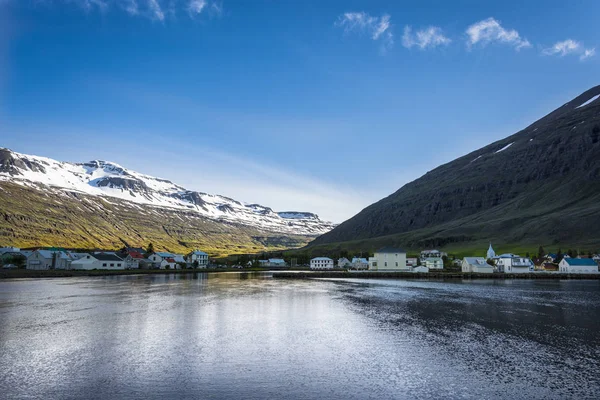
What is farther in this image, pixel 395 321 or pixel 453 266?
pixel 453 266

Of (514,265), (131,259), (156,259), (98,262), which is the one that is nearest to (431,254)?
(514,265)

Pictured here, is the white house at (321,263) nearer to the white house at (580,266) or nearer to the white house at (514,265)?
the white house at (514,265)

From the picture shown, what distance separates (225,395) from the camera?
1584 cm

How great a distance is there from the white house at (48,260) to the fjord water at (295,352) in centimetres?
8497

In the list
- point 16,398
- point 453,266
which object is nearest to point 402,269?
point 453,266

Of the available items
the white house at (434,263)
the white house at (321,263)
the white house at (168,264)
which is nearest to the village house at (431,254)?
the white house at (434,263)

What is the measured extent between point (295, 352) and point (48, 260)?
380 feet

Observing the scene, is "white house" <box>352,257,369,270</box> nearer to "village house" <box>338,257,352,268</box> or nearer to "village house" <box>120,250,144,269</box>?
"village house" <box>338,257,352,268</box>

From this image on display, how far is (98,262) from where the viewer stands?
121 m

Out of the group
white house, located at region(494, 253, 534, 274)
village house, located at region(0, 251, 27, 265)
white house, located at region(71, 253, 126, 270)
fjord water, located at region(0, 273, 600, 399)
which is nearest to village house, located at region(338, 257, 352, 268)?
white house, located at region(494, 253, 534, 274)

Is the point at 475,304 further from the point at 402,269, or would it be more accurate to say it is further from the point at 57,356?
the point at 402,269

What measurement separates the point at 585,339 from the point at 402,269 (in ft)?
338

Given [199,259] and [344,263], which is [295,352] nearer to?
[199,259]

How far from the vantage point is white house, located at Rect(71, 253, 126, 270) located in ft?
392
